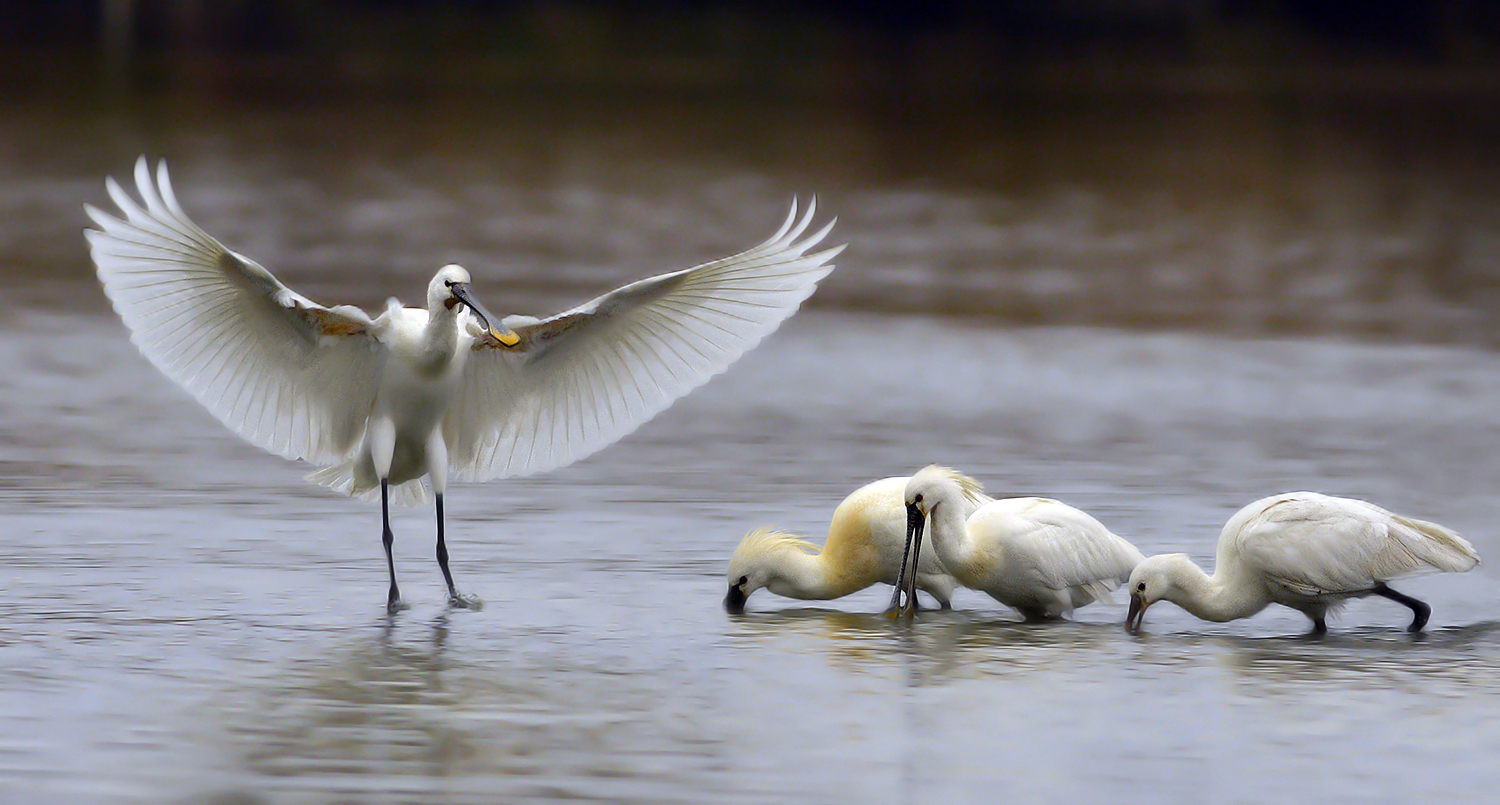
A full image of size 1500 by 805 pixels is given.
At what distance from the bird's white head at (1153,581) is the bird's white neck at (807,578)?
1.18 meters

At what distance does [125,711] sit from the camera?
8.41m

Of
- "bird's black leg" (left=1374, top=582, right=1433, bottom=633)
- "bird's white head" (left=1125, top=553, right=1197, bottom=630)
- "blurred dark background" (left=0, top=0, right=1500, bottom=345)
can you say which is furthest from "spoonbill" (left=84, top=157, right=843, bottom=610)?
"blurred dark background" (left=0, top=0, right=1500, bottom=345)

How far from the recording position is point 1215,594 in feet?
33.4

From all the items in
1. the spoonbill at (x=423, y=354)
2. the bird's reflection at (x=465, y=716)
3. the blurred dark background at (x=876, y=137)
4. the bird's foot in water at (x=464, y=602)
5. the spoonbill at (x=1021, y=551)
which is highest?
the blurred dark background at (x=876, y=137)

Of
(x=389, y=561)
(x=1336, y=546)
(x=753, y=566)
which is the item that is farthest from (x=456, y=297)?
(x=1336, y=546)

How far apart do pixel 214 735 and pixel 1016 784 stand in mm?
2508

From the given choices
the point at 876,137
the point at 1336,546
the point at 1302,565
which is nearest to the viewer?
the point at 1302,565

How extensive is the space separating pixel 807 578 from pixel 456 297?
1843 mm

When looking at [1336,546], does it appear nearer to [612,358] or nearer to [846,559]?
[846,559]

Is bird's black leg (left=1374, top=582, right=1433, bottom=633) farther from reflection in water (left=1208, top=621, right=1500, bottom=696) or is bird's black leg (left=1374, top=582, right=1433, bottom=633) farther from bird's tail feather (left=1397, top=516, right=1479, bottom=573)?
bird's tail feather (left=1397, top=516, right=1479, bottom=573)

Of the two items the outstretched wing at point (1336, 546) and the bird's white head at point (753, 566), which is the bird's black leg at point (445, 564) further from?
the outstretched wing at point (1336, 546)

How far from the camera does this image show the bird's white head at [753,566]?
412 inches

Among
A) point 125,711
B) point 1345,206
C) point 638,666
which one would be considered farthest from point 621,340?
point 1345,206

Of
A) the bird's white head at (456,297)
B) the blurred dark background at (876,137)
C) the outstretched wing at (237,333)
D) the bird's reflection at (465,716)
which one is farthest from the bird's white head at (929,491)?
the blurred dark background at (876,137)
